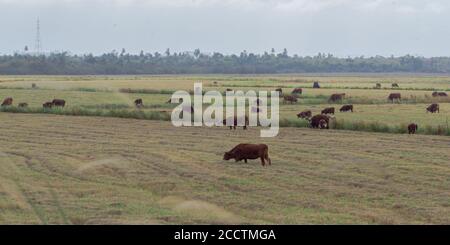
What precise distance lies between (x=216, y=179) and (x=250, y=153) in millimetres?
2967

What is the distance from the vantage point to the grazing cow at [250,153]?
69.8ft

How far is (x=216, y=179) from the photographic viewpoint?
18719mm

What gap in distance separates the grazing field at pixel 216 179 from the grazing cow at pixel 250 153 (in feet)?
0.70

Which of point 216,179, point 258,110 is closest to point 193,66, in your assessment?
point 258,110

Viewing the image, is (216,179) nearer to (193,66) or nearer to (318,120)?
(318,120)

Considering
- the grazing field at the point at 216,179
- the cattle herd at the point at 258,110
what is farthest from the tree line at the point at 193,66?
Result: the grazing field at the point at 216,179

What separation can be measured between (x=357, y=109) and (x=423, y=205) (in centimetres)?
2887

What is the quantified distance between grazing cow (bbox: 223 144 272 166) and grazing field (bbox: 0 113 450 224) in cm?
21

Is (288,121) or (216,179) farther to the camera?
(288,121)

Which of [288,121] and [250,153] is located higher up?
[250,153]

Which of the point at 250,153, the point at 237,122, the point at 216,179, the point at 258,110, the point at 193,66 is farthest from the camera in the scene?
the point at 193,66

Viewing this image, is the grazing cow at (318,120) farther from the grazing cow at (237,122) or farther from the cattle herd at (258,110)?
the grazing cow at (237,122)
